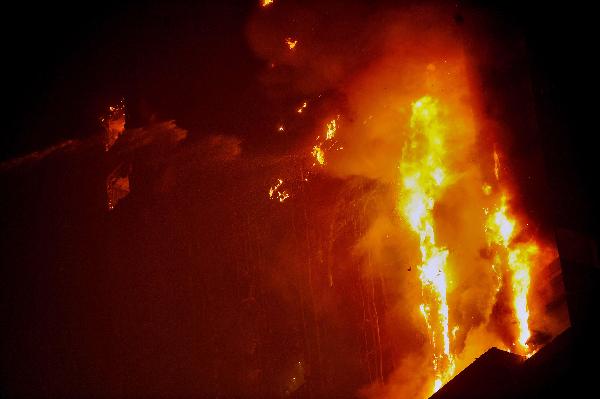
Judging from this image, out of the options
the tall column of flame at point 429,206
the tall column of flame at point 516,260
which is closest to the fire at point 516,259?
the tall column of flame at point 516,260

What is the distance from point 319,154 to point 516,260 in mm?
4520

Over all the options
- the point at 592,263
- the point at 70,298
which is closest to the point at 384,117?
the point at 592,263

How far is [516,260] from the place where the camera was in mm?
6078

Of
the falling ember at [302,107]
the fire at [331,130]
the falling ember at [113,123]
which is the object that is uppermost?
the falling ember at [113,123]

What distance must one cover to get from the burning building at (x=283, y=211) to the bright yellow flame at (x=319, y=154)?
0.06 meters

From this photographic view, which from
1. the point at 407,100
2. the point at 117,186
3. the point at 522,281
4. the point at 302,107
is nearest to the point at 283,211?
the point at 302,107

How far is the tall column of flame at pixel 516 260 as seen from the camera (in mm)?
5840

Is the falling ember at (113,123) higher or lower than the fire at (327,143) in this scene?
higher

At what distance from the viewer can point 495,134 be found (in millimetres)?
5949

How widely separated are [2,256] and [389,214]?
27.1 ft

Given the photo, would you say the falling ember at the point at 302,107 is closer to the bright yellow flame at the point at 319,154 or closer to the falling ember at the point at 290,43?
the bright yellow flame at the point at 319,154

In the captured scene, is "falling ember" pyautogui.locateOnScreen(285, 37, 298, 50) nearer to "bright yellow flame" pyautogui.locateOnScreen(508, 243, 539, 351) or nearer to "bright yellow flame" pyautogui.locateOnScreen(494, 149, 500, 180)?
"bright yellow flame" pyautogui.locateOnScreen(494, 149, 500, 180)

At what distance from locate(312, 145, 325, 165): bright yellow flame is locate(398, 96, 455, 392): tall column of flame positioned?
172cm

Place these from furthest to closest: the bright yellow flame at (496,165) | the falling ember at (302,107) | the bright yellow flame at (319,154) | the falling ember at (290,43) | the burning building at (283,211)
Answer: the bright yellow flame at (319,154) → the falling ember at (302,107) → the falling ember at (290,43) → the burning building at (283,211) → the bright yellow flame at (496,165)
